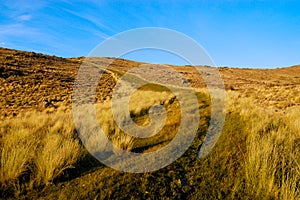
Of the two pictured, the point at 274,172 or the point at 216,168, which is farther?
the point at 216,168

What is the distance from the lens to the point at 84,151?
518 cm

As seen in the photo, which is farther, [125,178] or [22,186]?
[125,178]

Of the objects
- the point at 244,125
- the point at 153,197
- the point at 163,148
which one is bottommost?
the point at 153,197

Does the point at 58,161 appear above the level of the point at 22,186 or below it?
above

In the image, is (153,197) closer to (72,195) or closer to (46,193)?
(72,195)

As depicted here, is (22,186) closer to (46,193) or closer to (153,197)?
(46,193)

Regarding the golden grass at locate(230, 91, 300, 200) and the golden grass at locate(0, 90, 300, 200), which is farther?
the golden grass at locate(0, 90, 300, 200)

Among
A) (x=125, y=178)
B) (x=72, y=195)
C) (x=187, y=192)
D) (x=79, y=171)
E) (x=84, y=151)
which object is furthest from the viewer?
(x=84, y=151)

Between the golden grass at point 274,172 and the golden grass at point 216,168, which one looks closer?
the golden grass at point 274,172

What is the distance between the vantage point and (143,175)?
408 cm

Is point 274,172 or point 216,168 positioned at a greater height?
point 274,172

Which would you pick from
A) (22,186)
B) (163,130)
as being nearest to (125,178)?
(22,186)

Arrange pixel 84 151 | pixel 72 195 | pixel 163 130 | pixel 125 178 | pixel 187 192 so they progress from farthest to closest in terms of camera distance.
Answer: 1. pixel 163 130
2. pixel 84 151
3. pixel 125 178
4. pixel 187 192
5. pixel 72 195

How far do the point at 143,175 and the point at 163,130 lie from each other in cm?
313
